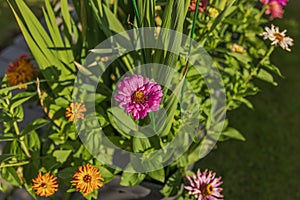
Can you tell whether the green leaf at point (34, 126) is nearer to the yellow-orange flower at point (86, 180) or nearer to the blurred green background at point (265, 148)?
the yellow-orange flower at point (86, 180)

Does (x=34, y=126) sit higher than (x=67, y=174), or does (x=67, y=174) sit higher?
(x=34, y=126)

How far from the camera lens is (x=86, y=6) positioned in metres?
1.38

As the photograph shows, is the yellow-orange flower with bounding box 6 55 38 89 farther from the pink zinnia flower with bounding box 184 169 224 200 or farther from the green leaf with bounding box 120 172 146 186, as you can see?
the pink zinnia flower with bounding box 184 169 224 200

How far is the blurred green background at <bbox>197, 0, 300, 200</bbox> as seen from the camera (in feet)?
5.83

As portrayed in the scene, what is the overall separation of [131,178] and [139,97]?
1.24ft

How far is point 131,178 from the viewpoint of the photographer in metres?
1.31

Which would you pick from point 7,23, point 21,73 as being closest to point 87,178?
point 21,73

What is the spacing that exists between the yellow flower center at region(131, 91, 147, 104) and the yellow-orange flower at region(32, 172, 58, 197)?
0.39 meters

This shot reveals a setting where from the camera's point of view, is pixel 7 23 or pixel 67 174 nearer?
pixel 67 174

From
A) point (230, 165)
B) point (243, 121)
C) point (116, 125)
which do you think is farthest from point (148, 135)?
point (243, 121)

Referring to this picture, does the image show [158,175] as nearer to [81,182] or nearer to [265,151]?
[81,182]

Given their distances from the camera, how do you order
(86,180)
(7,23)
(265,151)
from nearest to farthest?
(86,180)
(265,151)
(7,23)

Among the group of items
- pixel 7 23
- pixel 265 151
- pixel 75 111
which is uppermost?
pixel 7 23

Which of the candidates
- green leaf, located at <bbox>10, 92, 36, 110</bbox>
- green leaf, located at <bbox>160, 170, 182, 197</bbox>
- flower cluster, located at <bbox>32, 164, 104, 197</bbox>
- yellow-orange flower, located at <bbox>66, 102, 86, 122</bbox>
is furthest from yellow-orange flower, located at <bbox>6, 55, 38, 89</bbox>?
green leaf, located at <bbox>160, 170, 182, 197</bbox>
